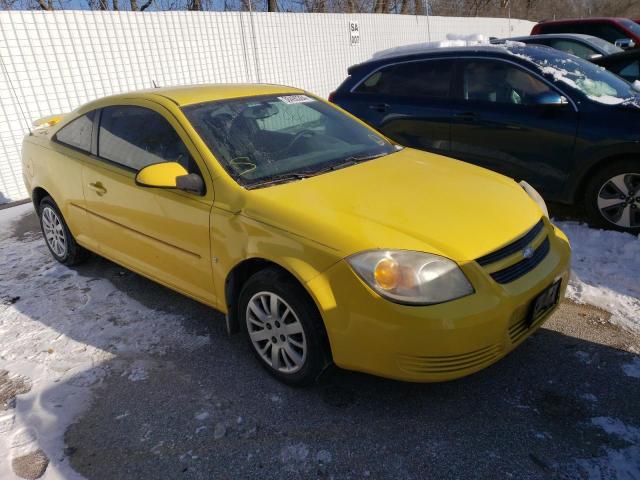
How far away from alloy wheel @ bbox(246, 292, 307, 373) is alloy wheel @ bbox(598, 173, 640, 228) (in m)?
3.28

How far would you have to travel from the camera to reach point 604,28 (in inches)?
416

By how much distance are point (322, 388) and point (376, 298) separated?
0.81 meters

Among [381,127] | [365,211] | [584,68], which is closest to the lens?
[365,211]

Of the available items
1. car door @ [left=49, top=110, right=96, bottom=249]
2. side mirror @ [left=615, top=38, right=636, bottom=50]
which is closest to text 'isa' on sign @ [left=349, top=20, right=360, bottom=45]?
side mirror @ [left=615, top=38, right=636, bottom=50]

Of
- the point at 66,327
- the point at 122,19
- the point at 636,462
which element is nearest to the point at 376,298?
the point at 636,462

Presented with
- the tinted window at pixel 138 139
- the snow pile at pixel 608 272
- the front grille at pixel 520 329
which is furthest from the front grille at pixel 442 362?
the tinted window at pixel 138 139

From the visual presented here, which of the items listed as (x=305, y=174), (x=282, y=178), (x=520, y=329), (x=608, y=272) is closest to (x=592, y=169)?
(x=608, y=272)

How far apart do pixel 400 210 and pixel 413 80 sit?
331 centimetres

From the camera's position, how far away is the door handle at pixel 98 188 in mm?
3609

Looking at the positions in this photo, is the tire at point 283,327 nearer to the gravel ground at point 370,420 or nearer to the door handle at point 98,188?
the gravel ground at point 370,420

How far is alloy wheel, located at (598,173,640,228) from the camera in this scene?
426 centimetres

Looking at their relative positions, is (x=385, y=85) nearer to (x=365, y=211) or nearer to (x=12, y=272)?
(x=365, y=211)

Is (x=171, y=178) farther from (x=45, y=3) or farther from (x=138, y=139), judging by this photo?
(x=45, y=3)

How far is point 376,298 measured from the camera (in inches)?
87.9
